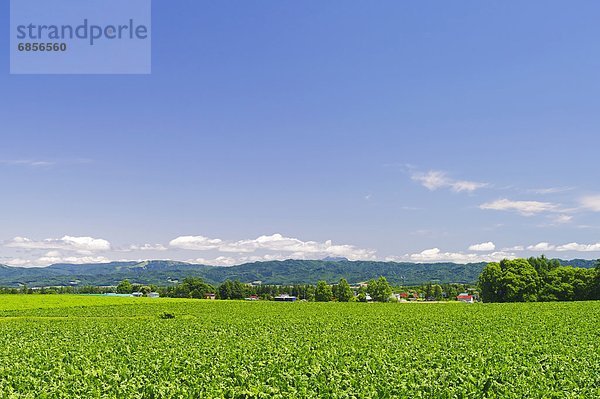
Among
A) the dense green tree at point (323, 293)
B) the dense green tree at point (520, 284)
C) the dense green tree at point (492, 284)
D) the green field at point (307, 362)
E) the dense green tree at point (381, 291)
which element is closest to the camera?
the green field at point (307, 362)

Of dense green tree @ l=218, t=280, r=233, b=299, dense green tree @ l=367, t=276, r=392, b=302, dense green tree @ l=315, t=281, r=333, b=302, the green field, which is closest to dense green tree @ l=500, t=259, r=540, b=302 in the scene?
dense green tree @ l=367, t=276, r=392, b=302

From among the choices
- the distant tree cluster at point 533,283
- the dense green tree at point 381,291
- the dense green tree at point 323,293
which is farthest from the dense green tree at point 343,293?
the distant tree cluster at point 533,283

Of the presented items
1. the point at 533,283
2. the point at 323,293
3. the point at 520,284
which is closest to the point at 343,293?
the point at 323,293

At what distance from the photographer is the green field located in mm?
15383

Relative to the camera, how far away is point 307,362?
2084cm

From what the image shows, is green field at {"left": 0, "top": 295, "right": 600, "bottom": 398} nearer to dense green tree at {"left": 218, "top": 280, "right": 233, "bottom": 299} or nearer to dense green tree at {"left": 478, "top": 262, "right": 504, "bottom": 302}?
dense green tree at {"left": 478, "top": 262, "right": 504, "bottom": 302}

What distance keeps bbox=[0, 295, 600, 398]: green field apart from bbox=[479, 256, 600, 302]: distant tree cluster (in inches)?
2344

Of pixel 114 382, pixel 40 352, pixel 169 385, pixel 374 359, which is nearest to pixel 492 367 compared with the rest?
pixel 374 359

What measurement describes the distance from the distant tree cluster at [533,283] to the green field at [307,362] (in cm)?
5953

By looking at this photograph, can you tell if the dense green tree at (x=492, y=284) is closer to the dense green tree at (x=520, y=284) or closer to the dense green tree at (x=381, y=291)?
the dense green tree at (x=520, y=284)

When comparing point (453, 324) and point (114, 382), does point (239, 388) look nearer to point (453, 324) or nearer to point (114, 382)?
point (114, 382)

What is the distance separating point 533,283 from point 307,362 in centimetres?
8440

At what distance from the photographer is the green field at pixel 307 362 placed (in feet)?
50.5

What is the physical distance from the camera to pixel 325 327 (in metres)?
37.4
